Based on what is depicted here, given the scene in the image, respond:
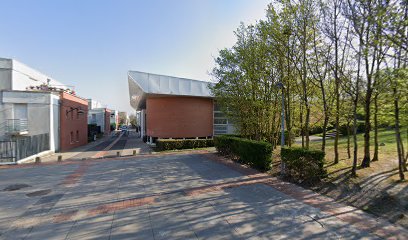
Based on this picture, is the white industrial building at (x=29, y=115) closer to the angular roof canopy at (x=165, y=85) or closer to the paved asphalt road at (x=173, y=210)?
the angular roof canopy at (x=165, y=85)

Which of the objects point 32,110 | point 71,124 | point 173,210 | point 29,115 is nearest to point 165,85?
point 32,110

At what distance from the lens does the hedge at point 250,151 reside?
9.58 m

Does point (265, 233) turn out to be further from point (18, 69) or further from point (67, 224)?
point (18, 69)

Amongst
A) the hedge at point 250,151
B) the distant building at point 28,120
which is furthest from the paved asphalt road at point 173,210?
the distant building at point 28,120

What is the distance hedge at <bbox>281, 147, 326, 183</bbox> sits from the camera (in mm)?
7336

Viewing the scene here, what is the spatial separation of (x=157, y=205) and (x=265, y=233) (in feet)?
9.58

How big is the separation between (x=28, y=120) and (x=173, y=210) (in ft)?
56.0

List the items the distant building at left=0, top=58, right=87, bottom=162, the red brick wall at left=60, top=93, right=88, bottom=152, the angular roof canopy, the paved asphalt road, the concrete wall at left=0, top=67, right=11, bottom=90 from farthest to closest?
the concrete wall at left=0, top=67, right=11, bottom=90
the red brick wall at left=60, top=93, right=88, bottom=152
the angular roof canopy
the distant building at left=0, top=58, right=87, bottom=162
the paved asphalt road

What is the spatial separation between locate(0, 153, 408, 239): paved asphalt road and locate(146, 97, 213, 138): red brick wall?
1187 cm

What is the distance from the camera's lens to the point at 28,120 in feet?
54.5

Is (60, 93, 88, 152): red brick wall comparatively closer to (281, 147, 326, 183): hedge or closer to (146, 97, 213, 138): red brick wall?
(146, 97, 213, 138): red brick wall

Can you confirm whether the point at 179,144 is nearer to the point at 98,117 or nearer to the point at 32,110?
the point at 32,110

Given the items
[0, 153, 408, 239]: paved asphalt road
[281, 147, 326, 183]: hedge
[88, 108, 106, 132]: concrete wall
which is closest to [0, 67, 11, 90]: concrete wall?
[0, 153, 408, 239]: paved asphalt road

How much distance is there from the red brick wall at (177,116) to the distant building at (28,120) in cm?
800
